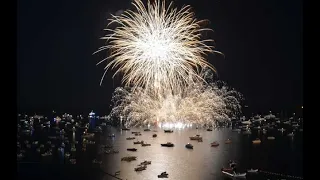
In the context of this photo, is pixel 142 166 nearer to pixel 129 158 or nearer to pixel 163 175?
pixel 163 175

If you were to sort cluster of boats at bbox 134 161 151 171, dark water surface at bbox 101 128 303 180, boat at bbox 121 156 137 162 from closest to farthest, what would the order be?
dark water surface at bbox 101 128 303 180, cluster of boats at bbox 134 161 151 171, boat at bbox 121 156 137 162

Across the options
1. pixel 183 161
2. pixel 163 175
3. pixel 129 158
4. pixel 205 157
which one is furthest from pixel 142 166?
pixel 205 157

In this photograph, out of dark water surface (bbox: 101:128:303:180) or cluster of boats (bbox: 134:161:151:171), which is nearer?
dark water surface (bbox: 101:128:303:180)

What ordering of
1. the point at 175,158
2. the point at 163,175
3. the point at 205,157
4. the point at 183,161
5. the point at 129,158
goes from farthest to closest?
the point at 205,157
the point at 175,158
the point at 129,158
the point at 183,161
the point at 163,175

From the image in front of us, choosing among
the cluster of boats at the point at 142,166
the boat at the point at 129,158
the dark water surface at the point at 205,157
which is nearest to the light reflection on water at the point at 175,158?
the dark water surface at the point at 205,157

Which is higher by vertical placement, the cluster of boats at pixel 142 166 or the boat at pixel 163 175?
the cluster of boats at pixel 142 166

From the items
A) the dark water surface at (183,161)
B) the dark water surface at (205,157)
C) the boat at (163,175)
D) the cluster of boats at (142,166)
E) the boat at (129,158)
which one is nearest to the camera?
the boat at (163,175)

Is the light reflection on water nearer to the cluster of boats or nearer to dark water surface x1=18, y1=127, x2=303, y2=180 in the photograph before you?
dark water surface x1=18, y1=127, x2=303, y2=180

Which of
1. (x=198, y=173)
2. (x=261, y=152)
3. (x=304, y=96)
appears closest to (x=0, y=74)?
(x=304, y=96)

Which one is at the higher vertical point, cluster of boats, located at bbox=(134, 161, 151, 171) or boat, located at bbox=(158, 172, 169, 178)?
cluster of boats, located at bbox=(134, 161, 151, 171)

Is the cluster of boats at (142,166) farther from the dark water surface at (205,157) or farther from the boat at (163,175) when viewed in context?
the boat at (163,175)

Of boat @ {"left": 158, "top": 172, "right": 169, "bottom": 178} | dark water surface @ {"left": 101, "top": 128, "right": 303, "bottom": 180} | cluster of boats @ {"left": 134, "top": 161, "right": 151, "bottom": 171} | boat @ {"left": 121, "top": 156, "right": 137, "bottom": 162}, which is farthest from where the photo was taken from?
boat @ {"left": 121, "top": 156, "right": 137, "bottom": 162}

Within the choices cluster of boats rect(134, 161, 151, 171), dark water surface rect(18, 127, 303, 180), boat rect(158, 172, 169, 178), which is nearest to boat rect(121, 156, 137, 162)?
dark water surface rect(18, 127, 303, 180)
